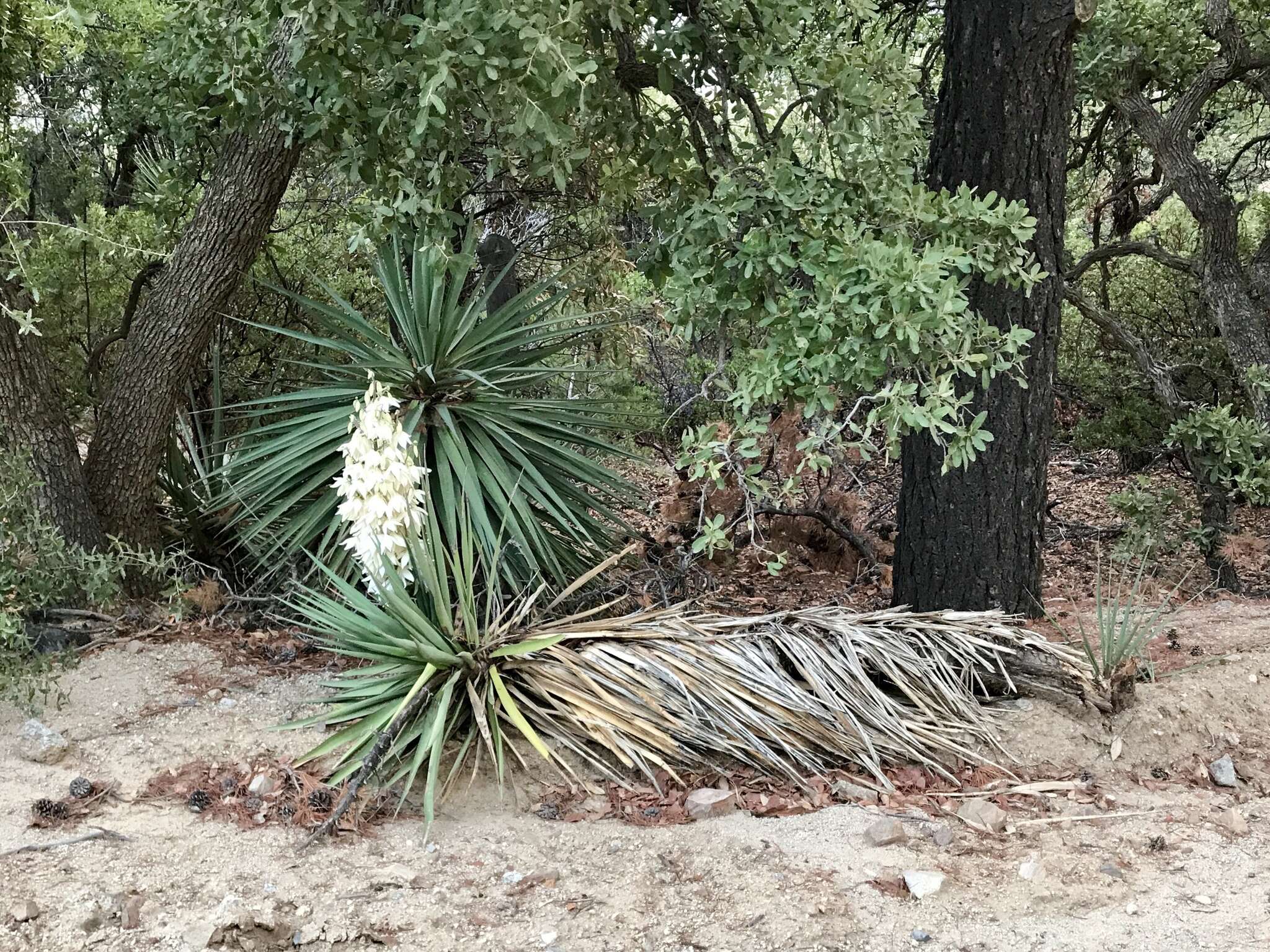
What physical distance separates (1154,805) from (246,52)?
14.0ft

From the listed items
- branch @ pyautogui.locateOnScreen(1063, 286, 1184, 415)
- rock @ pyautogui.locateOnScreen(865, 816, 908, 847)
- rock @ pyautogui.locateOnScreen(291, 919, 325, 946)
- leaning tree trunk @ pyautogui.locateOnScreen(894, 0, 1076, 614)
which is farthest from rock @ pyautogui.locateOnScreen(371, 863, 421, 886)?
branch @ pyautogui.locateOnScreen(1063, 286, 1184, 415)

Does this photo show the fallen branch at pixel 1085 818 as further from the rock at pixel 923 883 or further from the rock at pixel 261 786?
→ the rock at pixel 261 786

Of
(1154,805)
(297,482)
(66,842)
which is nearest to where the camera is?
(66,842)

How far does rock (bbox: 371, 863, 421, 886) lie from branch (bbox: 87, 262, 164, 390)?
4.10 metres

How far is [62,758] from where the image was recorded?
397 centimetres

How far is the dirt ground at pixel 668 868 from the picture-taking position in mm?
2994

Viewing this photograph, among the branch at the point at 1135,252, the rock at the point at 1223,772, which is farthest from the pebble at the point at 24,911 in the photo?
the branch at the point at 1135,252

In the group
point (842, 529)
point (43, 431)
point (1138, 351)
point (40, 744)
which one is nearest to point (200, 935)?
point (40, 744)

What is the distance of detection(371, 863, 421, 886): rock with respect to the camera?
325 cm

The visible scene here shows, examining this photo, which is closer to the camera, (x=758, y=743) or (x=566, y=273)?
(x=758, y=743)

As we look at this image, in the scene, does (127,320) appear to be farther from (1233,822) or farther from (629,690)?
(1233,822)

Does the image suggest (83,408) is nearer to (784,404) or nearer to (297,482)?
(297,482)

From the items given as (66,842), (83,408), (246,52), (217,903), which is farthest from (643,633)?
(83,408)

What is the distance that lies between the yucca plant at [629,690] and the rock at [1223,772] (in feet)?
1.83
